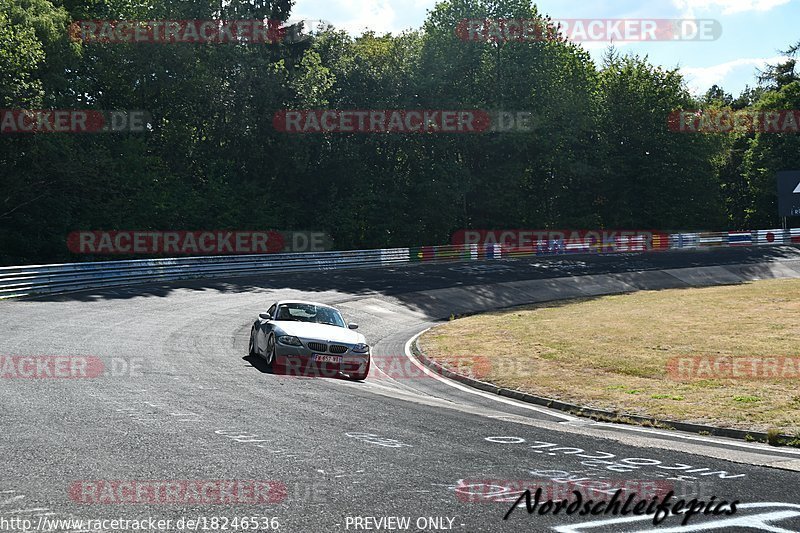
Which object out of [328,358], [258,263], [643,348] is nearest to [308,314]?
[328,358]

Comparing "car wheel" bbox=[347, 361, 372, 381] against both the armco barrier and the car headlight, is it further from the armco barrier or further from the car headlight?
the armco barrier

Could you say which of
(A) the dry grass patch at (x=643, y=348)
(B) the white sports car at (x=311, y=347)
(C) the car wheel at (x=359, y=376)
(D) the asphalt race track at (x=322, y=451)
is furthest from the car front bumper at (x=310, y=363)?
(A) the dry grass patch at (x=643, y=348)

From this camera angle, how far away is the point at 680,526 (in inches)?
281

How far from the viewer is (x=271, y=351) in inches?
669

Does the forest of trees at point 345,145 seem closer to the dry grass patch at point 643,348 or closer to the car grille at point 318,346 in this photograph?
the dry grass patch at point 643,348

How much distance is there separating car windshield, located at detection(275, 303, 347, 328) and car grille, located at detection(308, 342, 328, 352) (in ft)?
4.28

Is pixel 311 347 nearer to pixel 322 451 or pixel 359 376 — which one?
pixel 359 376

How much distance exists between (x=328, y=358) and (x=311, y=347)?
42 cm

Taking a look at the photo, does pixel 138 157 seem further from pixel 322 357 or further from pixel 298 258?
pixel 322 357

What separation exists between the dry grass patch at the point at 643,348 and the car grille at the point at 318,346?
394 centimetres

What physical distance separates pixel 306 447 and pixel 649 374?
11.1 metres

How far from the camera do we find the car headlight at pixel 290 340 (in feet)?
Answer: 54.4

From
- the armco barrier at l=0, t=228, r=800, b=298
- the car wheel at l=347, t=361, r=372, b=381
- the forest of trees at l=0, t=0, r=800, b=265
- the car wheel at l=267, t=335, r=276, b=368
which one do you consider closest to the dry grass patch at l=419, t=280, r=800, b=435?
the car wheel at l=347, t=361, r=372, b=381

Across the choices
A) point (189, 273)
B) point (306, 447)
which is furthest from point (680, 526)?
point (189, 273)
